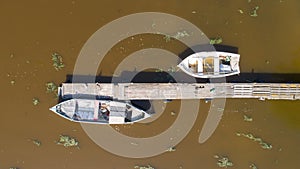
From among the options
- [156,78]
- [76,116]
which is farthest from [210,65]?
[76,116]

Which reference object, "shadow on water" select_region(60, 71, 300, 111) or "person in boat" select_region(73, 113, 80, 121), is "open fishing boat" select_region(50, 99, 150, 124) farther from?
"shadow on water" select_region(60, 71, 300, 111)

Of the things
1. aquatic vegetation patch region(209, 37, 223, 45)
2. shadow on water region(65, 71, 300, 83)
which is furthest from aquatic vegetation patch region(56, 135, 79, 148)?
aquatic vegetation patch region(209, 37, 223, 45)

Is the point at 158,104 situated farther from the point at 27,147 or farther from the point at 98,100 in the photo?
the point at 27,147

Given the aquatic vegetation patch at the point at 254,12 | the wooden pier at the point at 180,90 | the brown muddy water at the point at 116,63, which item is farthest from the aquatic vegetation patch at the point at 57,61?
the aquatic vegetation patch at the point at 254,12

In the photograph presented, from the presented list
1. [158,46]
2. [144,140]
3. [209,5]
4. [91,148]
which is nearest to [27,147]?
[91,148]

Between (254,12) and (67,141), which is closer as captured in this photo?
(67,141)

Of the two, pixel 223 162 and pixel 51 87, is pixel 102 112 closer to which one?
pixel 51 87

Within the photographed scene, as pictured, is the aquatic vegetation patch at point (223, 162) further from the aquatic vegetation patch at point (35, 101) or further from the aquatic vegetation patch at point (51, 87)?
the aquatic vegetation patch at point (35, 101)
